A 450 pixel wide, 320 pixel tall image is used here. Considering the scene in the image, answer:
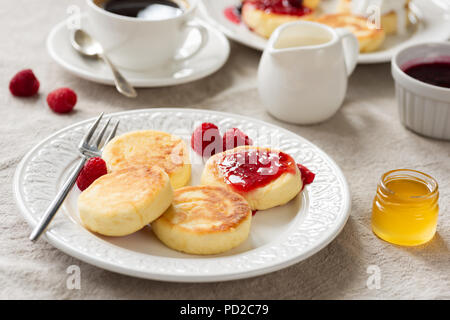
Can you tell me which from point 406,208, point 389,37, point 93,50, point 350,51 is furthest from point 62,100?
point 389,37

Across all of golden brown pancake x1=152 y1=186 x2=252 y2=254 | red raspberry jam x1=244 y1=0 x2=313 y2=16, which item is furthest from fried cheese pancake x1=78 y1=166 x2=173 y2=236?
red raspberry jam x1=244 y1=0 x2=313 y2=16

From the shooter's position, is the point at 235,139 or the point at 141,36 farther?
the point at 141,36

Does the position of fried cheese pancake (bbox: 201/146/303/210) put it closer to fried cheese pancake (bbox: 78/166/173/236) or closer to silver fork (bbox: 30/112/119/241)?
fried cheese pancake (bbox: 78/166/173/236)

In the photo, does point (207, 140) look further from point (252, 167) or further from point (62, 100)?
point (62, 100)

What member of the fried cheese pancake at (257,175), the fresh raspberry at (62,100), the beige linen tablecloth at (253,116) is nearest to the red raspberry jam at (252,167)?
the fried cheese pancake at (257,175)

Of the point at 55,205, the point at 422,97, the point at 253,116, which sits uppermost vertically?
the point at 55,205

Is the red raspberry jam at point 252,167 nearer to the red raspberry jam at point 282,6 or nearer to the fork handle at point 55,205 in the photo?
the fork handle at point 55,205

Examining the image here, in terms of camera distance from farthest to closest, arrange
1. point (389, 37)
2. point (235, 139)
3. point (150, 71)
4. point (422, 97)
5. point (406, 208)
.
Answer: point (389, 37)
point (150, 71)
point (422, 97)
point (235, 139)
point (406, 208)

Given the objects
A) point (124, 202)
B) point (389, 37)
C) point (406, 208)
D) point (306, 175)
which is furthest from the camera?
point (389, 37)
